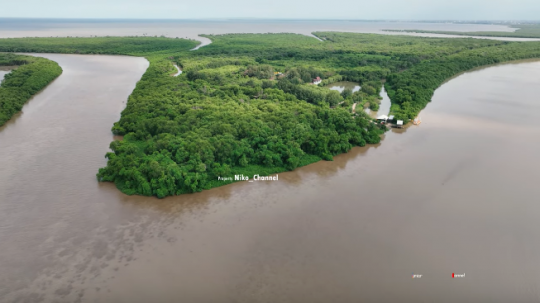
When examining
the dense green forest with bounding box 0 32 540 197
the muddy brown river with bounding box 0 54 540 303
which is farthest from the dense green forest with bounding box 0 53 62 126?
the dense green forest with bounding box 0 32 540 197

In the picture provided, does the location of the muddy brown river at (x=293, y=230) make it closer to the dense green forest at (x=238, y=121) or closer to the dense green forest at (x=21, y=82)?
the dense green forest at (x=238, y=121)

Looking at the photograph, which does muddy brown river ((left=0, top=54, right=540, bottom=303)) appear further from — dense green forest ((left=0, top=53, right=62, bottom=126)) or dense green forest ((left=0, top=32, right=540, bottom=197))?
dense green forest ((left=0, top=53, right=62, bottom=126))

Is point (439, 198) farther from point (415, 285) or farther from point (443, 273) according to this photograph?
point (415, 285)

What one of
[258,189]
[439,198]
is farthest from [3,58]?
[439,198]

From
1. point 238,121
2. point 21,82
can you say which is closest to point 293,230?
point 238,121

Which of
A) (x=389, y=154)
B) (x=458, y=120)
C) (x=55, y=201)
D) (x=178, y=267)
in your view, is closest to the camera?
(x=178, y=267)
